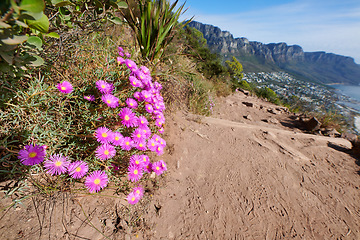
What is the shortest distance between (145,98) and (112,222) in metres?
1.04

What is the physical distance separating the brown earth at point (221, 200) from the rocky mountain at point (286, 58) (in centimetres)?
8881

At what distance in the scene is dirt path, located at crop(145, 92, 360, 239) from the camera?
1.43 m

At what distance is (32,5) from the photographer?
50cm

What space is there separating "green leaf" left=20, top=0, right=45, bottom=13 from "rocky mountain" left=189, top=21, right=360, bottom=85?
9089 centimetres

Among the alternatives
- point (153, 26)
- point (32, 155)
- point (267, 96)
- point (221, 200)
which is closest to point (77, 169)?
point (32, 155)

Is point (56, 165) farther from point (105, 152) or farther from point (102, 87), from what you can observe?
point (102, 87)

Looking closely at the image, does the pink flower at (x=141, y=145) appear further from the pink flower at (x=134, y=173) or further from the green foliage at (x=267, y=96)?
the green foliage at (x=267, y=96)

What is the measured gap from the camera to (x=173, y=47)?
15.6ft

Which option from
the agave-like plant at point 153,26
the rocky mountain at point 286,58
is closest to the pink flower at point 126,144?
the agave-like plant at point 153,26

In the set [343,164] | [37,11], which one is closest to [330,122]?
[343,164]

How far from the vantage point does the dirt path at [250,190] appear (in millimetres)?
1427

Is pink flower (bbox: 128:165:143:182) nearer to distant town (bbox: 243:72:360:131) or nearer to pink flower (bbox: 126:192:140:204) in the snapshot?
pink flower (bbox: 126:192:140:204)

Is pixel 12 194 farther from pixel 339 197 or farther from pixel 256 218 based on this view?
pixel 339 197

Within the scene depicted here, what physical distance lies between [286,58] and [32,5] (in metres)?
160
